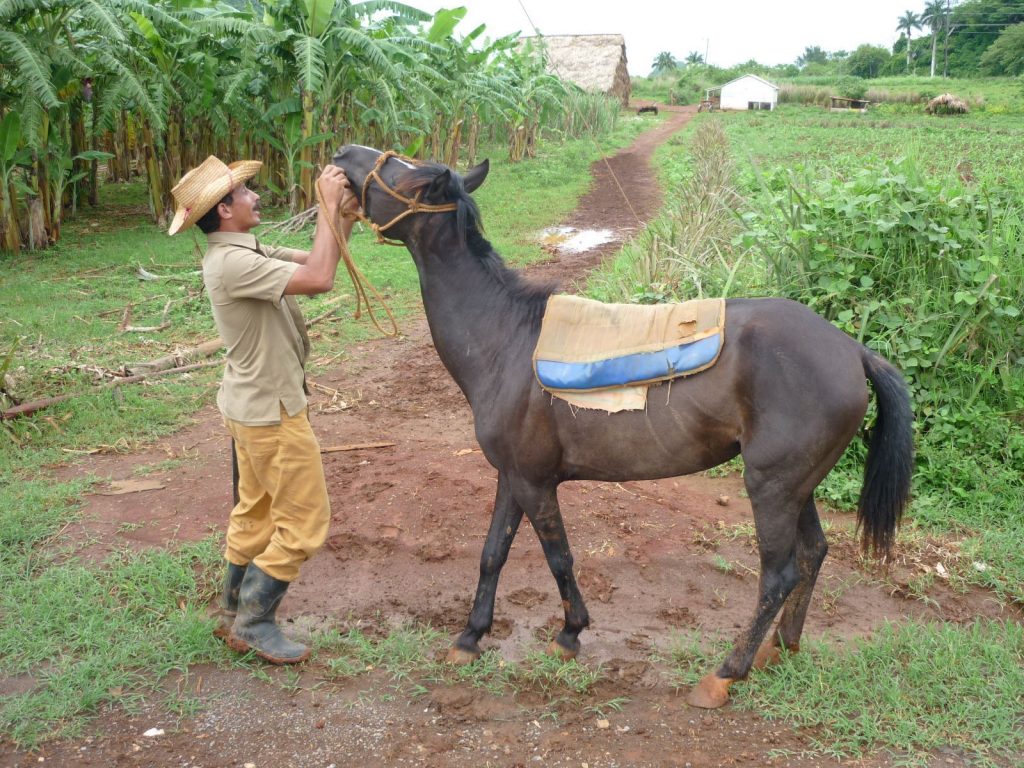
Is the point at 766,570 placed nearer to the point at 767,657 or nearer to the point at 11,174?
the point at 767,657

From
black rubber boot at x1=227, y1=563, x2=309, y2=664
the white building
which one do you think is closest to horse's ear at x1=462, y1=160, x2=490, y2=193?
black rubber boot at x1=227, y1=563, x2=309, y2=664

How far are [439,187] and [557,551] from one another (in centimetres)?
158

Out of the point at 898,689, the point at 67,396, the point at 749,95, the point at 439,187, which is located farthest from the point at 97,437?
the point at 749,95

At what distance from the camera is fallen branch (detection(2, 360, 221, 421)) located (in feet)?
19.1

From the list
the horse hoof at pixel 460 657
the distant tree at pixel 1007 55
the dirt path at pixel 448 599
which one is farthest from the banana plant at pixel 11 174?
the distant tree at pixel 1007 55

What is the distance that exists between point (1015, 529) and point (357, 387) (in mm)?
4820

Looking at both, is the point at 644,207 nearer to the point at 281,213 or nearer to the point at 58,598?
the point at 281,213

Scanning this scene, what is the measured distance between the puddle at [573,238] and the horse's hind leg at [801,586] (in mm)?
8957

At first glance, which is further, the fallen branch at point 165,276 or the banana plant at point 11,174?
the banana plant at point 11,174

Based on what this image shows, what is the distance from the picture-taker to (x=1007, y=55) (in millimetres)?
49250

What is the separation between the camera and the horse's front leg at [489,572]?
3.53m

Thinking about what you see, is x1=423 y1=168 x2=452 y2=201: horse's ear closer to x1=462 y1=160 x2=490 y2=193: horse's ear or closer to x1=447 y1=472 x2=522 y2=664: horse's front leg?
x1=462 y1=160 x2=490 y2=193: horse's ear

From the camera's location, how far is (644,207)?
15.3m

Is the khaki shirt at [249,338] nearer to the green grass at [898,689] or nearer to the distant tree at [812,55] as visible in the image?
the green grass at [898,689]
